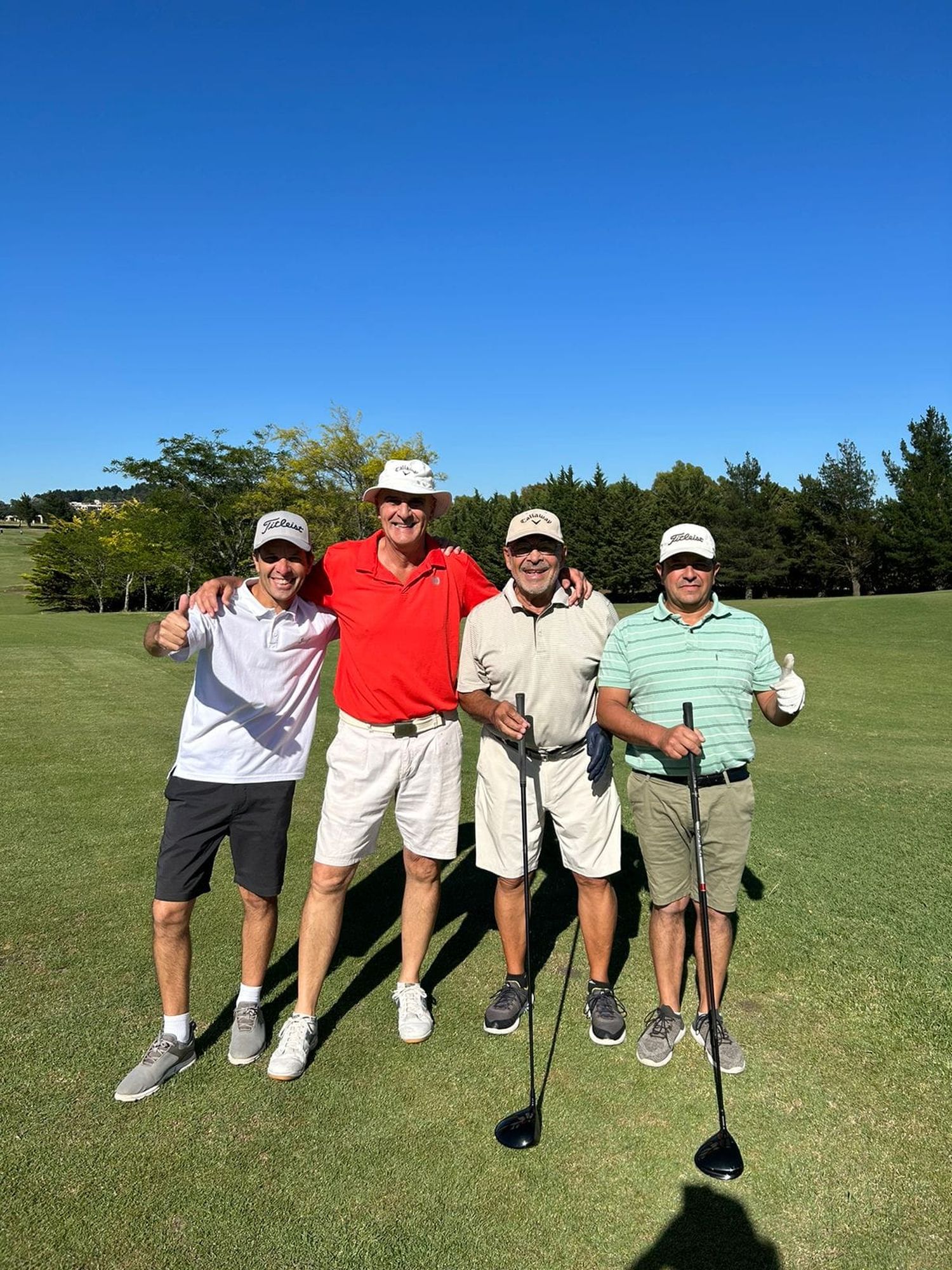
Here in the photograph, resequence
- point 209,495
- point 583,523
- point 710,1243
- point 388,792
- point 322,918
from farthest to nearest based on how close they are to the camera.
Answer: point 583,523 < point 209,495 < point 388,792 < point 322,918 < point 710,1243

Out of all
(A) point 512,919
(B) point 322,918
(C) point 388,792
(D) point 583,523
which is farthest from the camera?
(D) point 583,523

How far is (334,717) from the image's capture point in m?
11.2

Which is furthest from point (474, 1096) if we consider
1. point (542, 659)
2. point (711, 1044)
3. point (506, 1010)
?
point (542, 659)

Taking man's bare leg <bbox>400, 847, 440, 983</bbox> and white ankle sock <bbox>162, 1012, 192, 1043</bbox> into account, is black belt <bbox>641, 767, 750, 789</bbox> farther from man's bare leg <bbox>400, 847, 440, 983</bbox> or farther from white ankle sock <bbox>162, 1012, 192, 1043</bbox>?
white ankle sock <bbox>162, 1012, 192, 1043</bbox>

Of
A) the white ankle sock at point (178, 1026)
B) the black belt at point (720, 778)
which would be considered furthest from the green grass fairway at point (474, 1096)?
the black belt at point (720, 778)

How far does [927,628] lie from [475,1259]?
74.6 feet

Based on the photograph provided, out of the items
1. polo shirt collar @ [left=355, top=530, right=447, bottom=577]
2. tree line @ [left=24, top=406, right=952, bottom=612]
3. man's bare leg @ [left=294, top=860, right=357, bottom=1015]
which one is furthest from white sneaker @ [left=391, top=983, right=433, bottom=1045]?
tree line @ [left=24, top=406, right=952, bottom=612]

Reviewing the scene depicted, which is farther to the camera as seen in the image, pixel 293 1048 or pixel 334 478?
pixel 334 478

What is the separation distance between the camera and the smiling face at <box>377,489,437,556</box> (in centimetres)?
357

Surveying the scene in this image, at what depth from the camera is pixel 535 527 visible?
138 inches

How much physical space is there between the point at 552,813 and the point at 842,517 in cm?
5281

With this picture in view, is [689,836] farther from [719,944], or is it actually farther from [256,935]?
[256,935]

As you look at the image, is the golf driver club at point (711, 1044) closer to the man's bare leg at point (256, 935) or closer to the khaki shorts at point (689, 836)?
the khaki shorts at point (689, 836)

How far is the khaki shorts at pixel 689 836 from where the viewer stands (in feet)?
11.0
